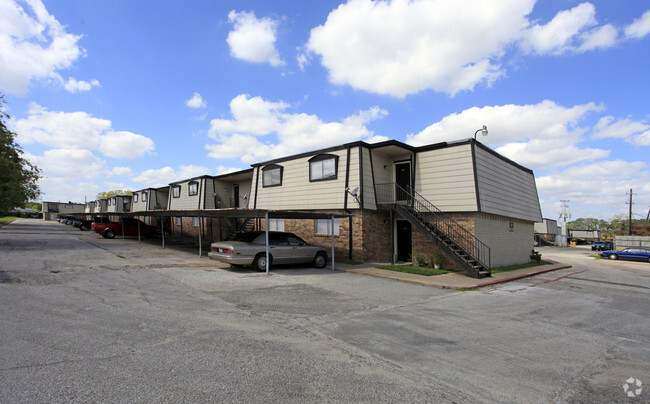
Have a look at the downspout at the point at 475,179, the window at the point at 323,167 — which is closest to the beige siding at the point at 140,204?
the window at the point at 323,167

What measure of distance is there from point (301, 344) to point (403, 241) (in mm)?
13394

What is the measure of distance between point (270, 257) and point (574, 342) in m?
9.42

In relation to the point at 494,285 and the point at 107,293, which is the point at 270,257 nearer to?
the point at 107,293

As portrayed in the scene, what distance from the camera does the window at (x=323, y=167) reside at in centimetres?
1697

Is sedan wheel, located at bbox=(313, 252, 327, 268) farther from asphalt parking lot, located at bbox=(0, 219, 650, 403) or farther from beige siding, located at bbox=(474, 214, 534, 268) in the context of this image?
beige siding, located at bbox=(474, 214, 534, 268)

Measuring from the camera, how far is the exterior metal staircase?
533 inches

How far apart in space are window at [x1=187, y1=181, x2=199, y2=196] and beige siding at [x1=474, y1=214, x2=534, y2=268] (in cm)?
2127

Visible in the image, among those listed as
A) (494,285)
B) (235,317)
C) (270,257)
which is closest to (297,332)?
(235,317)

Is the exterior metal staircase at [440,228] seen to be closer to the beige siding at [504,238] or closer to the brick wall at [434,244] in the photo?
the brick wall at [434,244]

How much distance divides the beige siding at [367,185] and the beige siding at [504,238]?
186 inches

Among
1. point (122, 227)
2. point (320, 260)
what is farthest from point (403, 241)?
point (122, 227)

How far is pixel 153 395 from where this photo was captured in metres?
3.26

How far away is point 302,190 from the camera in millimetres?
18516

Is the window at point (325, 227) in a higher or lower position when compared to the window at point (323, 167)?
lower
